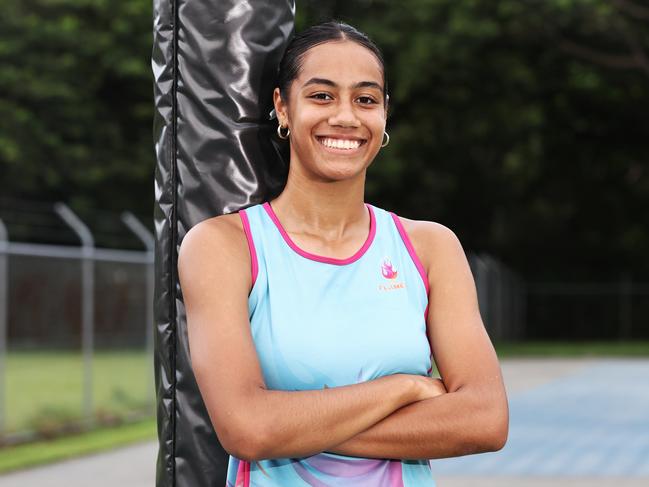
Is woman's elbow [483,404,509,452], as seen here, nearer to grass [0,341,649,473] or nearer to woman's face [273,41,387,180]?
woman's face [273,41,387,180]

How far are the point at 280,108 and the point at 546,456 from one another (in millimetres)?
8648

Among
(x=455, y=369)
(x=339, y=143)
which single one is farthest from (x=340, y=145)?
(x=455, y=369)

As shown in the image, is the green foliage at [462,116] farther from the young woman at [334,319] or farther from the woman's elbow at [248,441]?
the woman's elbow at [248,441]

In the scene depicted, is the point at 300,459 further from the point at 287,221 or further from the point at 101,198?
the point at 101,198

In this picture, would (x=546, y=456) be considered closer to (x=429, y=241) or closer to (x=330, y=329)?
(x=429, y=241)

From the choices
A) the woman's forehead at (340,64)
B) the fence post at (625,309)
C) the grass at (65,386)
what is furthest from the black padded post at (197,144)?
the fence post at (625,309)

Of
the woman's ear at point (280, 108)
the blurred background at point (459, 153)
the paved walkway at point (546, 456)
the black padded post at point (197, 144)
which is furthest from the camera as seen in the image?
the blurred background at point (459, 153)

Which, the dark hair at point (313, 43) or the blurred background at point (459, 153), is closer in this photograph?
the dark hair at point (313, 43)

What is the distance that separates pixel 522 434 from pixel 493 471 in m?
2.65

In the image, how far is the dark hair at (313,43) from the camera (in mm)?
2766

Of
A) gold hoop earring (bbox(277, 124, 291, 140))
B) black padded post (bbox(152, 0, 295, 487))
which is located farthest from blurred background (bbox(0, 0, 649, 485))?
gold hoop earring (bbox(277, 124, 291, 140))

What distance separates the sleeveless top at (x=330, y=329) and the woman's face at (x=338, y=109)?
0.59ft

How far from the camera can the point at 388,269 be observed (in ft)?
8.75

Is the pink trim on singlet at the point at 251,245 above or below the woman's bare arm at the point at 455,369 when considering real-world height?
above
